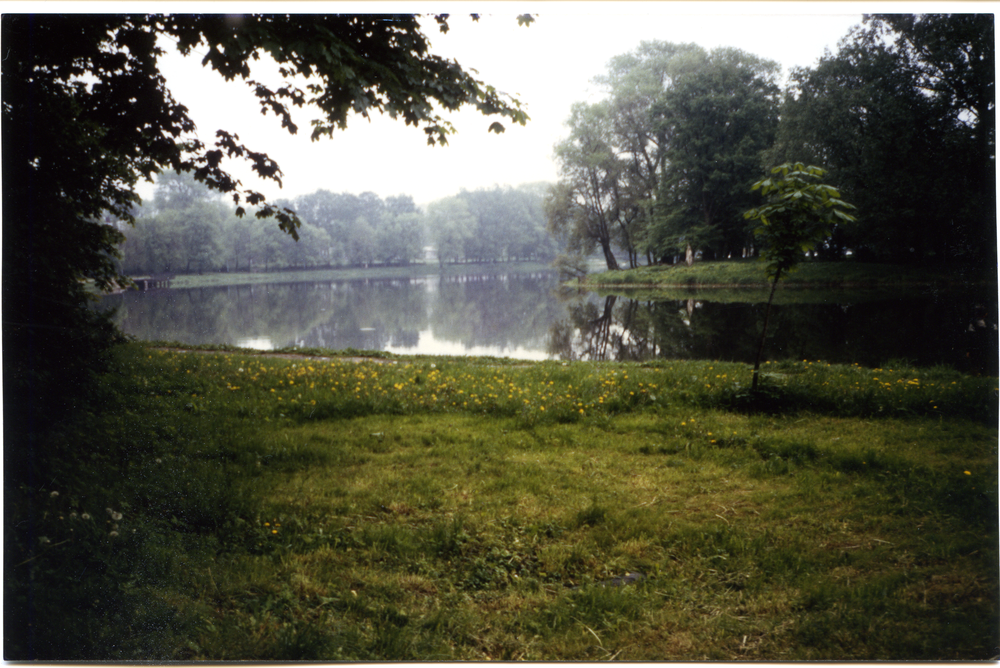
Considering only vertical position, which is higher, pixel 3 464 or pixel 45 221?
pixel 45 221

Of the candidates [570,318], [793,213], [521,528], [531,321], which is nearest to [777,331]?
[793,213]

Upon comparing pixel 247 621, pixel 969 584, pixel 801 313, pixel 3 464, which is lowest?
pixel 247 621

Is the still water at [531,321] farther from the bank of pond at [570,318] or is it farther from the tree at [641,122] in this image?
the tree at [641,122]

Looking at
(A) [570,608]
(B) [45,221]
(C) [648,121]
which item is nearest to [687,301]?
(C) [648,121]

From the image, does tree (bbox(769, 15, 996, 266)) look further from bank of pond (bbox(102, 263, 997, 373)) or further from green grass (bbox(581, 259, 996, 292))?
bank of pond (bbox(102, 263, 997, 373))

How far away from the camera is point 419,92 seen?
329 centimetres

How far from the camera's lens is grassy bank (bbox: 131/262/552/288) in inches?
160

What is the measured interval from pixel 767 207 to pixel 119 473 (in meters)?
4.31

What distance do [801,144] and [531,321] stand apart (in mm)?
2463

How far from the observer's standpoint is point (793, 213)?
10.7 feet

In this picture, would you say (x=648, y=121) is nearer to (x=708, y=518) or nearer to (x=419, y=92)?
(x=419, y=92)

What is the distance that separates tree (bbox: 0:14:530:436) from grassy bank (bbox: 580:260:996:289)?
5.69 feet

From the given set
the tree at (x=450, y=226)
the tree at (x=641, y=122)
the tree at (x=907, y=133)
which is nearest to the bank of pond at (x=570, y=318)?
the tree at (x=450, y=226)

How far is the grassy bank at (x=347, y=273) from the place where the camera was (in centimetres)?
407
